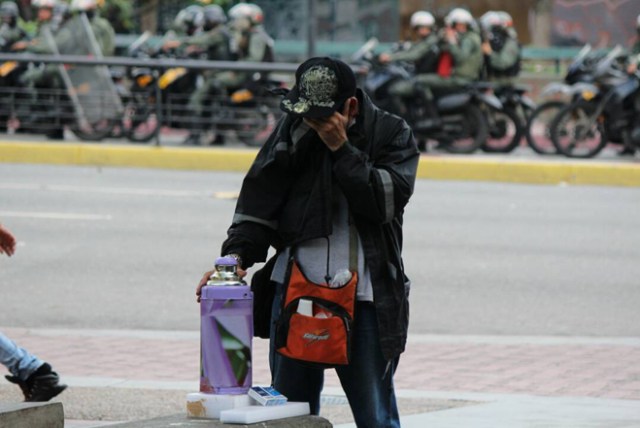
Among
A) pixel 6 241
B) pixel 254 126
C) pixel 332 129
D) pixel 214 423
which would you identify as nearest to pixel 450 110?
pixel 254 126

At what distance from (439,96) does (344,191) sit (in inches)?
623

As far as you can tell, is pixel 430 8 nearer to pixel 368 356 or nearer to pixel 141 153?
pixel 141 153

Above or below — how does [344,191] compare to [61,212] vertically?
above

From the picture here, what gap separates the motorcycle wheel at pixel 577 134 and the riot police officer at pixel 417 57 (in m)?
1.94

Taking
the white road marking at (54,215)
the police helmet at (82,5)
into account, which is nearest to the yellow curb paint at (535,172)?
the white road marking at (54,215)

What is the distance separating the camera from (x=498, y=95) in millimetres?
20406

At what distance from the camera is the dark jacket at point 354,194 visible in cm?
448

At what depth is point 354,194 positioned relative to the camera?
445 centimetres

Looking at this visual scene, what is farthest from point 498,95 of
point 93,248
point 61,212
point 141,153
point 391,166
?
point 391,166

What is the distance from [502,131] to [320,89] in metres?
16.1

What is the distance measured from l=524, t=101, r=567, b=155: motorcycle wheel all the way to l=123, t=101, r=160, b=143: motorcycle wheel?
495 cm

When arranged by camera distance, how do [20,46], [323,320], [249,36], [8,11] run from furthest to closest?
[8,11]
[20,46]
[249,36]
[323,320]

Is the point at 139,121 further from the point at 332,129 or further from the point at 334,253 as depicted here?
the point at 332,129

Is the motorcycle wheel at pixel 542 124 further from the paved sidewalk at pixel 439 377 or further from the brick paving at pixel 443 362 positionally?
the brick paving at pixel 443 362
